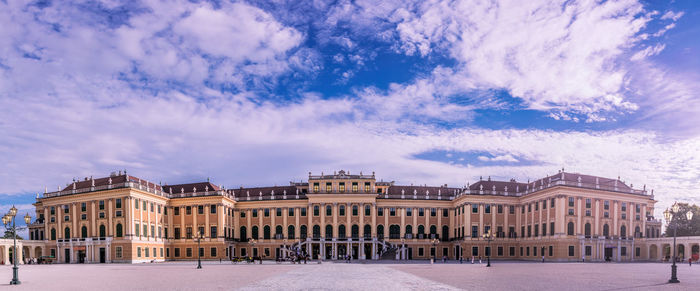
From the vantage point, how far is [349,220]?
79.3 meters

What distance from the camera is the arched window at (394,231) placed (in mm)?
81250

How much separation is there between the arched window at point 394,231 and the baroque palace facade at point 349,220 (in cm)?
17

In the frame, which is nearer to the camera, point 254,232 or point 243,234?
point 254,232

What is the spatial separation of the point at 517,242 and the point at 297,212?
117 ft

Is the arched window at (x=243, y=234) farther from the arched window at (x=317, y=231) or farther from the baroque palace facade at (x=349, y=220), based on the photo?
the arched window at (x=317, y=231)

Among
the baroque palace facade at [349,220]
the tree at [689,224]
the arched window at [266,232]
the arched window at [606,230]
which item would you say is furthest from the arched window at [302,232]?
the tree at [689,224]

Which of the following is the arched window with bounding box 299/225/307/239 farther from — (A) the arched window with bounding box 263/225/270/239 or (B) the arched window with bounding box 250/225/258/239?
(B) the arched window with bounding box 250/225/258/239

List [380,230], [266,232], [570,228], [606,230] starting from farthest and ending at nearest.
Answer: [266,232]
[380,230]
[606,230]
[570,228]

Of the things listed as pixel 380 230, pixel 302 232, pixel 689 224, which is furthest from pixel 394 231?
pixel 689 224

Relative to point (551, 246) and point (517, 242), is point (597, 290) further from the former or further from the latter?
point (517, 242)

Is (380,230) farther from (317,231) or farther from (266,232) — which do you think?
(266,232)

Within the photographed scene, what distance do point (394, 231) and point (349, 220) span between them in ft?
26.7

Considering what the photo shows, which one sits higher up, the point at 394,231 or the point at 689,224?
the point at 689,224

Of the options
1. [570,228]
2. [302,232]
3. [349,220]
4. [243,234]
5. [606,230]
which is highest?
[570,228]
